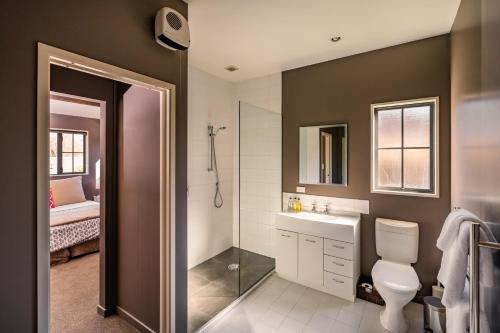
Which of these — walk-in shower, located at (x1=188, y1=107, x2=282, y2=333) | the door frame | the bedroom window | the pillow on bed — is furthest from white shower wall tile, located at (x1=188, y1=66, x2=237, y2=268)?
the bedroom window

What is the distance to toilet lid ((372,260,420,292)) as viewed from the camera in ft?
6.48

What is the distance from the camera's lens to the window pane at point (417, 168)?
245 centimetres

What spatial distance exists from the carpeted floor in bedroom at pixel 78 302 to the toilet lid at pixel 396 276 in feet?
7.43

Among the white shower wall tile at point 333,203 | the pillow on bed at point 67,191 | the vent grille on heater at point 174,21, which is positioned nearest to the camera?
the vent grille on heater at point 174,21

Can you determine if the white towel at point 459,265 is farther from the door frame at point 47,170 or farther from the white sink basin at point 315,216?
the door frame at point 47,170

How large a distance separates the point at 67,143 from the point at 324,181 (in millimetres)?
5267

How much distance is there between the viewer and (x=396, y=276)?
6.95 ft

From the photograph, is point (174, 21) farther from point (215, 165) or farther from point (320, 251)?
point (320, 251)

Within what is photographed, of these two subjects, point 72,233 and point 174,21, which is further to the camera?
point 72,233

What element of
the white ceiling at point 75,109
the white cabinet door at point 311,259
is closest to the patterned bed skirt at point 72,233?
the white ceiling at point 75,109

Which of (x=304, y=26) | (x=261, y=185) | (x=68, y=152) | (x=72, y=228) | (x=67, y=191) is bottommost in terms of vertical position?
(x=72, y=228)

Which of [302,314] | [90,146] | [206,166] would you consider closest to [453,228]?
[302,314]

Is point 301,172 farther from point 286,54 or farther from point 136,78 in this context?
point 136,78

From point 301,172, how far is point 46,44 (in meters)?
2.75
